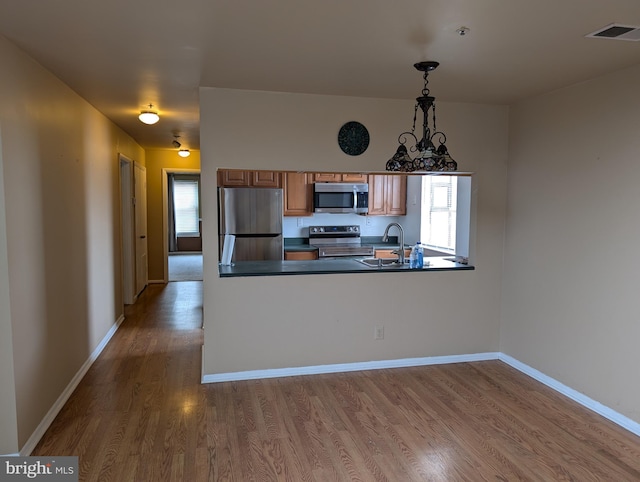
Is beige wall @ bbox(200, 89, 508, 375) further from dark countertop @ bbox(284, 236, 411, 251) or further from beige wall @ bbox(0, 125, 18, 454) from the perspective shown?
dark countertop @ bbox(284, 236, 411, 251)

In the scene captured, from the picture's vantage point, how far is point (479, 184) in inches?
157

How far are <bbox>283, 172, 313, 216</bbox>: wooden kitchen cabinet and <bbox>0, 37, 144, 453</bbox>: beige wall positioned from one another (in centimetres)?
227

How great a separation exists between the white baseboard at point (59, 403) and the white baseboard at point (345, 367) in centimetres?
96

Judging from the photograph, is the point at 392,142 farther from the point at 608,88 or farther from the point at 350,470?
the point at 350,470

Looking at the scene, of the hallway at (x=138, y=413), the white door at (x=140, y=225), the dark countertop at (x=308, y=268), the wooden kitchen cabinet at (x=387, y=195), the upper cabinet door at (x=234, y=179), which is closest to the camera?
the hallway at (x=138, y=413)

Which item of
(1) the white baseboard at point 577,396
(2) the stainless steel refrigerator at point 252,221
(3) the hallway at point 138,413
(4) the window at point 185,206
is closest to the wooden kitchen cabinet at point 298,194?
(2) the stainless steel refrigerator at point 252,221

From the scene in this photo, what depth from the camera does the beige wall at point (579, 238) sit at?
2881mm

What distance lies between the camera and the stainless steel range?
596 cm

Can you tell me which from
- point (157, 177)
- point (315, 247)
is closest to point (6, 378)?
point (315, 247)

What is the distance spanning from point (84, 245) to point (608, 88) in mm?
4112

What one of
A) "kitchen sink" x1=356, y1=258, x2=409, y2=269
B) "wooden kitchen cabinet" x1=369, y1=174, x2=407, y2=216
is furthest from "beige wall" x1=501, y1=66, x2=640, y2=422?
"wooden kitchen cabinet" x1=369, y1=174, x2=407, y2=216

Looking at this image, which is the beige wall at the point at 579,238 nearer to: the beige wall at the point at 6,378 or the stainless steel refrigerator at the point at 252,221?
the stainless steel refrigerator at the point at 252,221

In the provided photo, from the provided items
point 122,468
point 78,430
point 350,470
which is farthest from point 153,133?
point 350,470

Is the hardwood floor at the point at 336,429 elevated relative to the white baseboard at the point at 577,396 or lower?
lower
